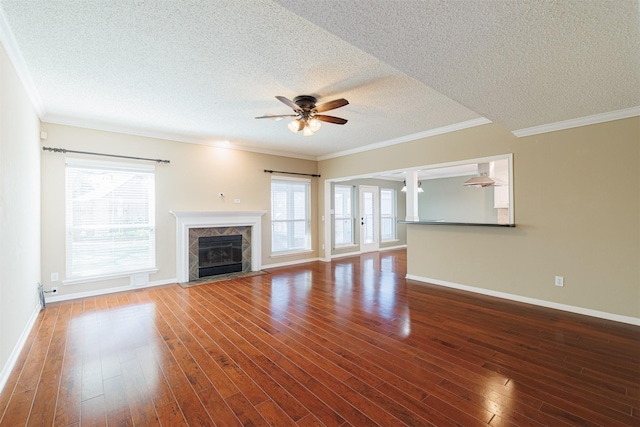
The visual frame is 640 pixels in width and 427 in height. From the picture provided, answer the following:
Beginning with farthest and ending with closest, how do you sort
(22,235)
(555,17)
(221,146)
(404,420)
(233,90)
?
(221,146)
(233,90)
(22,235)
(404,420)
(555,17)

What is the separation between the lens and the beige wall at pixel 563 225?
3150mm

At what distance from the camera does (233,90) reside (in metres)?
3.12

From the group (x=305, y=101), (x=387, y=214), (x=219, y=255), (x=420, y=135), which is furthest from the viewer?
(x=387, y=214)

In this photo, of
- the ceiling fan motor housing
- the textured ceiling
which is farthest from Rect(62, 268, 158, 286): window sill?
the ceiling fan motor housing

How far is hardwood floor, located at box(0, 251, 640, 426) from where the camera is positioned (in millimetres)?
1769

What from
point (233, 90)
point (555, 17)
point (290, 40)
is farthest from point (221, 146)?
point (555, 17)

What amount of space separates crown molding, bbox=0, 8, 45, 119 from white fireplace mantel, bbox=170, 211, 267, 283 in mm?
2272

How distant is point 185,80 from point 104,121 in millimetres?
2298

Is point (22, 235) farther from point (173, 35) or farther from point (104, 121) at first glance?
point (173, 35)

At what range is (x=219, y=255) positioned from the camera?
18.5 ft

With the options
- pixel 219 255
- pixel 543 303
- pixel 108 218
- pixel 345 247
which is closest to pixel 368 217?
pixel 345 247

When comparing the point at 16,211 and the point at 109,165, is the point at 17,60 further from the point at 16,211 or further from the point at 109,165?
the point at 109,165

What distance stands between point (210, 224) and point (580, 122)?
573 cm

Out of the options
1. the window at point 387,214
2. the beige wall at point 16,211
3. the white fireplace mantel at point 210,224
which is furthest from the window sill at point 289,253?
the beige wall at point 16,211
